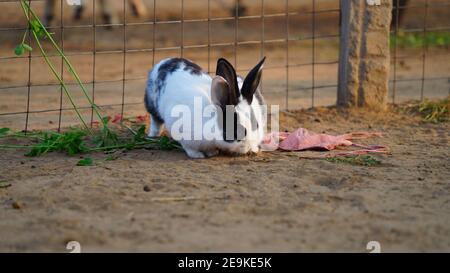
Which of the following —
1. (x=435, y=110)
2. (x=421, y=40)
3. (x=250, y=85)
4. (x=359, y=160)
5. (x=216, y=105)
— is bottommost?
(x=359, y=160)

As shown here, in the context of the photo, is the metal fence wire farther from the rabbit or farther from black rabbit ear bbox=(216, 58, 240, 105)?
black rabbit ear bbox=(216, 58, 240, 105)

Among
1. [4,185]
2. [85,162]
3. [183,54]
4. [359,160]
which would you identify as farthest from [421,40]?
[4,185]

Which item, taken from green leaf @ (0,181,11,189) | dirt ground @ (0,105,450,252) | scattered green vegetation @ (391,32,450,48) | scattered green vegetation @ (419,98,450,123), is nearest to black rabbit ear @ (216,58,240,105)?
dirt ground @ (0,105,450,252)

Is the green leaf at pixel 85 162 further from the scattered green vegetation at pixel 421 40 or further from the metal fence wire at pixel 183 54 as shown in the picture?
the scattered green vegetation at pixel 421 40

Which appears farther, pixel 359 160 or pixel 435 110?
pixel 435 110

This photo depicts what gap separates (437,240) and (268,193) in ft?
3.39

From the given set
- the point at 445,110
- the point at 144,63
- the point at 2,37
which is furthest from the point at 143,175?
the point at 2,37

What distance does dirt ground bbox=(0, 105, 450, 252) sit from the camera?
3855 millimetres

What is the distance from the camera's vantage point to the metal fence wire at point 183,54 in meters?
6.82

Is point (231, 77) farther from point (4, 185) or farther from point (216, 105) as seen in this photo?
point (4, 185)

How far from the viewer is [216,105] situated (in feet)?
17.0

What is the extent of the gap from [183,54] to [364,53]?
3.05 meters

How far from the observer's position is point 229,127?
5.12 metres

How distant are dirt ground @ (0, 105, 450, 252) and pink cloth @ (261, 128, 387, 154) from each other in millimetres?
106
